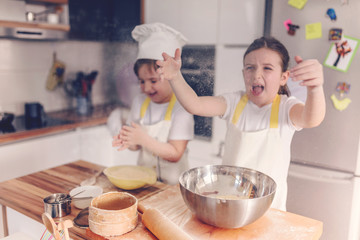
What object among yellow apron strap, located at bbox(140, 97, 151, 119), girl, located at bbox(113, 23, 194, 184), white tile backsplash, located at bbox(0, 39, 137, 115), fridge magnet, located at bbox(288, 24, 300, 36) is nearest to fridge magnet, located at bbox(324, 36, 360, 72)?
fridge magnet, located at bbox(288, 24, 300, 36)

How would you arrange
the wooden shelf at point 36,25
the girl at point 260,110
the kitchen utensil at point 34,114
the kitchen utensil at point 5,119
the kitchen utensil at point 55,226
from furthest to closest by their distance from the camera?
1. the kitchen utensil at point 34,114
2. the kitchen utensil at point 5,119
3. the wooden shelf at point 36,25
4. the girl at point 260,110
5. the kitchen utensil at point 55,226

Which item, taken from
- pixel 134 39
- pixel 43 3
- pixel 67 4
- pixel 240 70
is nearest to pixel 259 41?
pixel 240 70

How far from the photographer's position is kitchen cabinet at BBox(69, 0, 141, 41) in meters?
1.02

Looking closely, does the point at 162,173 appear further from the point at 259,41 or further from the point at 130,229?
the point at 259,41

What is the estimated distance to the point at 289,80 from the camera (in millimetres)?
771

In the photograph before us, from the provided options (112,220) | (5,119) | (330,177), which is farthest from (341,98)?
(5,119)

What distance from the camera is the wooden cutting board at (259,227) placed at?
0.61 metres

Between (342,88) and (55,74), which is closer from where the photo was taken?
(342,88)

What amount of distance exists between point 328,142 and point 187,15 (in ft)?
1.86

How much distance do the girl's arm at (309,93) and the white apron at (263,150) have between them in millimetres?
57

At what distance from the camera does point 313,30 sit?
3.13 ft

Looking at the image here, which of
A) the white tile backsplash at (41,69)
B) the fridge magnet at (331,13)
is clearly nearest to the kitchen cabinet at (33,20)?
the white tile backsplash at (41,69)

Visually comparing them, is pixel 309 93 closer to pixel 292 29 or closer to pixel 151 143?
pixel 292 29

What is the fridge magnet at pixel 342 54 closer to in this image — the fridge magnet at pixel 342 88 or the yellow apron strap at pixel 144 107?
the fridge magnet at pixel 342 88
